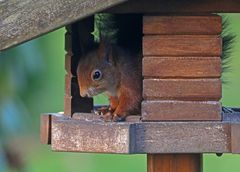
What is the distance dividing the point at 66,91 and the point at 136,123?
20.3 inches

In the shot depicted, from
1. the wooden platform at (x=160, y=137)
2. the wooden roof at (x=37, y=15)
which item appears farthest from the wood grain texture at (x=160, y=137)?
the wooden roof at (x=37, y=15)

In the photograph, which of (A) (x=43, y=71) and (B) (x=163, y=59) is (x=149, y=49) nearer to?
A: (B) (x=163, y=59)

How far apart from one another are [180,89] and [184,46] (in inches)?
5.3

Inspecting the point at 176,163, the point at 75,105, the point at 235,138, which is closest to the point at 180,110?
the point at 235,138

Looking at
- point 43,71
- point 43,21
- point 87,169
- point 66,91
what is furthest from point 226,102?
point 43,21

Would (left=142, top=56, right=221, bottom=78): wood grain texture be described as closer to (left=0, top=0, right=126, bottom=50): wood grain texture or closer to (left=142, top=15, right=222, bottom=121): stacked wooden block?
(left=142, top=15, right=222, bottom=121): stacked wooden block

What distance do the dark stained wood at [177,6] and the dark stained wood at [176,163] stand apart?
527 millimetres

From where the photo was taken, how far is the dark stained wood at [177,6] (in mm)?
3484

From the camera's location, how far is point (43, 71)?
5594 mm

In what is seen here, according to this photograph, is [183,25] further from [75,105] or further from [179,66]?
[75,105]

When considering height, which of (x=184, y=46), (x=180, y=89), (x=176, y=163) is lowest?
(x=176, y=163)

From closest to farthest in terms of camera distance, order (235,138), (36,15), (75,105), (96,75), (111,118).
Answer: (36,15), (235,138), (111,118), (96,75), (75,105)

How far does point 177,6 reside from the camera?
3502mm

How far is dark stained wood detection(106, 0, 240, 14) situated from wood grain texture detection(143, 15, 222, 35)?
2 centimetres
